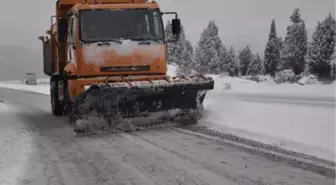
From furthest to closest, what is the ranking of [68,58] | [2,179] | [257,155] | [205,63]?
[205,63] → [68,58] → [257,155] → [2,179]

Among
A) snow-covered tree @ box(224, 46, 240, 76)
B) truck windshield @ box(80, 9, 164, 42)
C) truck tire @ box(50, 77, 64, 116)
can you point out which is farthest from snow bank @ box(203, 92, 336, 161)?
snow-covered tree @ box(224, 46, 240, 76)

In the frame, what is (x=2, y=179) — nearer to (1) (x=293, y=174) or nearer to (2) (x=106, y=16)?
(1) (x=293, y=174)

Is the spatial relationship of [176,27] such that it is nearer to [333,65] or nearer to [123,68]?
[123,68]

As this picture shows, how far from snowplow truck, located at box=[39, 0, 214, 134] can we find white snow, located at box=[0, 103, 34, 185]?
110 centimetres

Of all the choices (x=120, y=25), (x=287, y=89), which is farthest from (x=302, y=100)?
(x=287, y=89)

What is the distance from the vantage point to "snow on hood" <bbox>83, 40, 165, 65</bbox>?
917 cm

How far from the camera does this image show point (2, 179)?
4.94 meters

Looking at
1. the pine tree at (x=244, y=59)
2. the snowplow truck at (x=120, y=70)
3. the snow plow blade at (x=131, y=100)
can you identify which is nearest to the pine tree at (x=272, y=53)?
the pine tree at (x=244, y=59)

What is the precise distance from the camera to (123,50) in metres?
9.30

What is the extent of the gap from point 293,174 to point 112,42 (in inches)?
213

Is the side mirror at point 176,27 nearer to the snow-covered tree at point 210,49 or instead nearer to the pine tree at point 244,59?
the snow-covered tree at point 210,49

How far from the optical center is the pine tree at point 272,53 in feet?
253

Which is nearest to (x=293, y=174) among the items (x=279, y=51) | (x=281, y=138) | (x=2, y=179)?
(x=281, y=138)

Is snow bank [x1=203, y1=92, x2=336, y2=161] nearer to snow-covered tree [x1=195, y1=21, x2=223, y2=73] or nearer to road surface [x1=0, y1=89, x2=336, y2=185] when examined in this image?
road surface [x1=0, y1=89, x2=336, y2=185]
